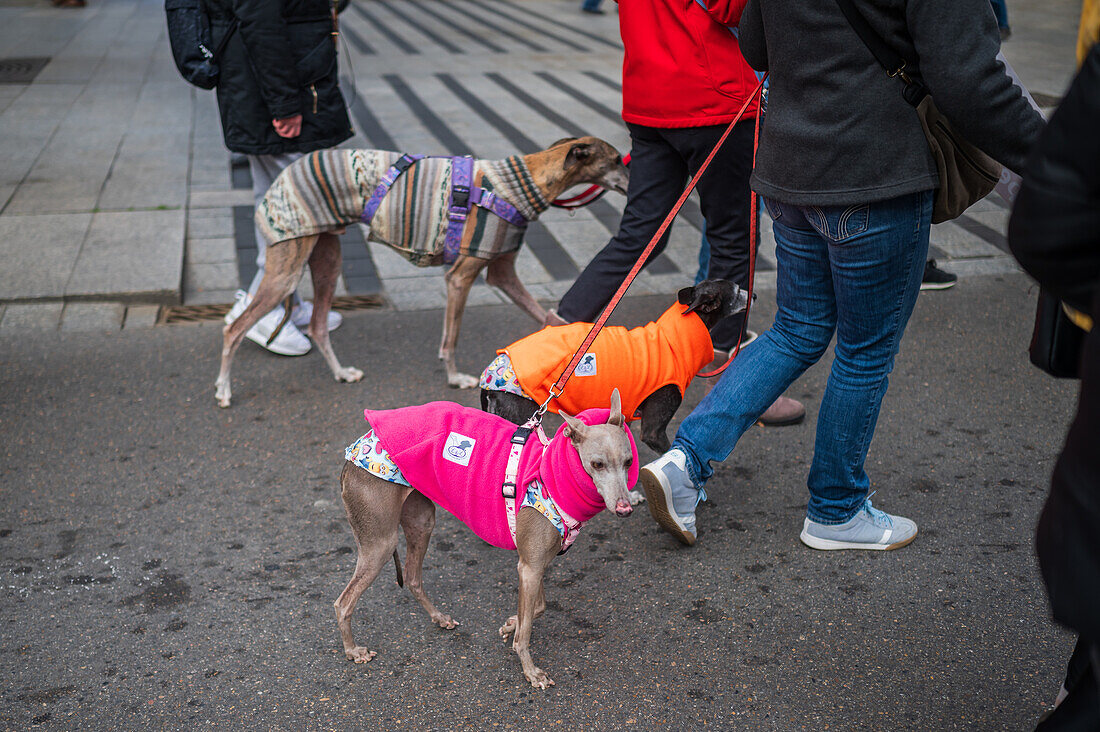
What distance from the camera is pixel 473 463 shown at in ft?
8.23

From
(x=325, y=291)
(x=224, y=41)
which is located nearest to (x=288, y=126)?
(x=224, y=41)

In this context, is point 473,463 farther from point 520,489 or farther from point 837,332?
point 837,332

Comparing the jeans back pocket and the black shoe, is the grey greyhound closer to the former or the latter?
the jeans back pocket

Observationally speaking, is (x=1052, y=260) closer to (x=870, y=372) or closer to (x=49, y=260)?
(x=870, y=372)

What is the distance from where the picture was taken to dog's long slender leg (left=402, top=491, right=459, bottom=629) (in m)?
2.74

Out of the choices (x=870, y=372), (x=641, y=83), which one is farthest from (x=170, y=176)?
(x=870, y=372)

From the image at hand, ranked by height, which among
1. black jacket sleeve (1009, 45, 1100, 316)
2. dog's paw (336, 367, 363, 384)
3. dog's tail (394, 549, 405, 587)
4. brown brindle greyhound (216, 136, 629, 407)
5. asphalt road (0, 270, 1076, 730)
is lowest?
dog's paw (336, 367, 363, 384)

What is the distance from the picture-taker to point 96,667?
2.68 metres

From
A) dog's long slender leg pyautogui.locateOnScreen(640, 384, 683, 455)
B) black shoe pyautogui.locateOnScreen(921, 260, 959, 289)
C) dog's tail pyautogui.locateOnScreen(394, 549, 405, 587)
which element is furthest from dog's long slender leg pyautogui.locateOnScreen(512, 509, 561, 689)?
black shoe pyautogui.locateOnScreen(921, 260, 959, 289)

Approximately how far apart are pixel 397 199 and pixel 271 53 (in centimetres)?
100

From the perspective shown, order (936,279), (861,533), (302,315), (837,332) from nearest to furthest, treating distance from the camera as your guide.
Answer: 1. (837,332)
2. (861,533)
3. (302,315)
4. (936,279)

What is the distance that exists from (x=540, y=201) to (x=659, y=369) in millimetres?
1191

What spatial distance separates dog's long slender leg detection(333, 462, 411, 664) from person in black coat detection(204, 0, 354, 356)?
2.31m

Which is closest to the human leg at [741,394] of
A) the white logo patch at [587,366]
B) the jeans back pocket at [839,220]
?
the jeans back pocket at [839,220]
